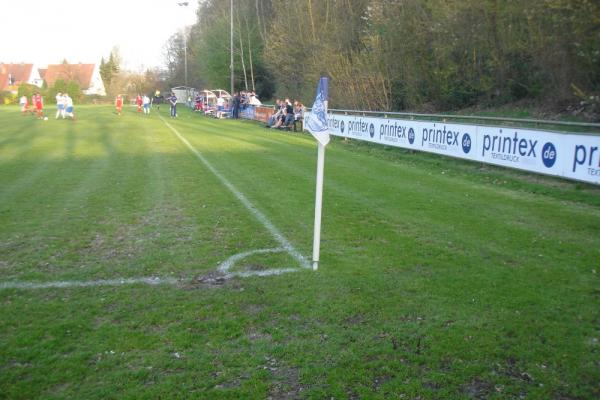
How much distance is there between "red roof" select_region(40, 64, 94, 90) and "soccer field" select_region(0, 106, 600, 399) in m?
96.2

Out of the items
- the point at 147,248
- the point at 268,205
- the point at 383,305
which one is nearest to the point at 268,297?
the point at 383,305

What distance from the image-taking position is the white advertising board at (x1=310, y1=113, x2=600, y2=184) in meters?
11.0

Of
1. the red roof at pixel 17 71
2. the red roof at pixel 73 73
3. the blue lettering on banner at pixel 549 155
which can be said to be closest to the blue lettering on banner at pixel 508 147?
the blue lettering on banner at pixel 549 155

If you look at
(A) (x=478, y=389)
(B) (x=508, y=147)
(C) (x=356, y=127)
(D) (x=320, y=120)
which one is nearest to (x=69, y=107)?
(C) (x=356, y=127)

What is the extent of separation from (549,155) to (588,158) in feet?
3.66

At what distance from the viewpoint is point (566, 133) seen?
11.3 metres

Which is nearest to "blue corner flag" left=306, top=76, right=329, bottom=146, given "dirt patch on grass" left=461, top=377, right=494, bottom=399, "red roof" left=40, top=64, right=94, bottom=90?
"dirt patch on grass" left=461, top=377, right=494, bottom=399

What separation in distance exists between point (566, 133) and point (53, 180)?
11378 millimetres

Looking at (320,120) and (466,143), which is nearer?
(320,120)

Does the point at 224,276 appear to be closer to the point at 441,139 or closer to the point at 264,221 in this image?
the point at 264,221

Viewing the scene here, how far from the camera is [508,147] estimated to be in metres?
13.4

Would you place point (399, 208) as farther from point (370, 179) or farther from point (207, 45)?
point (207, 45)

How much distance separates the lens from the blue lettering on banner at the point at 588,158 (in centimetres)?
1065

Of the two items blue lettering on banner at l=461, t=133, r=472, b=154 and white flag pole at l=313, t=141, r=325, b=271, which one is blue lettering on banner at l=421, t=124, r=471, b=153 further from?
white flag pole at l=313, t=141, r=325, b=271
